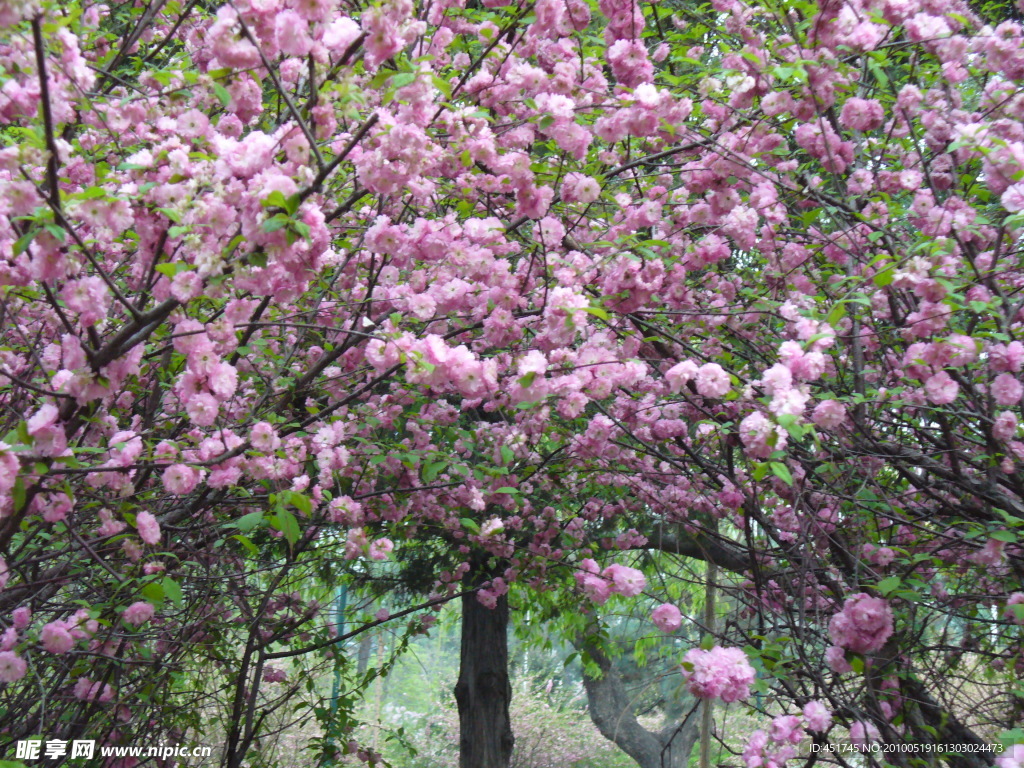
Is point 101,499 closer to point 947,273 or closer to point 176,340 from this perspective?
point 176,340

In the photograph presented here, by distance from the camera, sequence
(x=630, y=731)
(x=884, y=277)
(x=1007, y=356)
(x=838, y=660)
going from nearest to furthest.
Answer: (x=884, y=277)
(x=1007, y=356)
(x=838, y=660)
(x=630, y=731)

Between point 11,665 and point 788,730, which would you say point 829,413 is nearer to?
point 788,730

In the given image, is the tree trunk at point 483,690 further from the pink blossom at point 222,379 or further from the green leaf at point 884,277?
the green leaf at point 884,277

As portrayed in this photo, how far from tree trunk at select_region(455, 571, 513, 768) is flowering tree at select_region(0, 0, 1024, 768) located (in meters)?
3.16

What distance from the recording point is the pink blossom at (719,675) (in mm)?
2256

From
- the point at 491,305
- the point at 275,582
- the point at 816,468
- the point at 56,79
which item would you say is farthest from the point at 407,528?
the point at 56,79

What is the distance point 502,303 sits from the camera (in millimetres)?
2879

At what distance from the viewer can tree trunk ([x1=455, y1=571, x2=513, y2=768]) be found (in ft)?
21.6

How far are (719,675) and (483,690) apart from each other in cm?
492

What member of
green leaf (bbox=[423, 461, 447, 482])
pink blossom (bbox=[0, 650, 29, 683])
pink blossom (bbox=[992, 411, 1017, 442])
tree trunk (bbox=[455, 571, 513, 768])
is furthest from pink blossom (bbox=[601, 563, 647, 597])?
tree trunk (bbox=[455, 571, 513, 768])

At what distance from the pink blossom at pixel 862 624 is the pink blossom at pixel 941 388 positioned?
2.26 ft

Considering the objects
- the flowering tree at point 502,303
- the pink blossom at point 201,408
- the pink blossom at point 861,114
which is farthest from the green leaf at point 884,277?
the pink blossom at point 201,408

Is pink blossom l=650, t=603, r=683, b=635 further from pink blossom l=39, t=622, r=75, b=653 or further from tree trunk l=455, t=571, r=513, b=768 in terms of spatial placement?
tree trunk l=455, t=571, r=513, b=768

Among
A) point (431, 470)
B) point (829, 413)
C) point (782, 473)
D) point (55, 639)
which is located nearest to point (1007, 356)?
point (829, 413)
